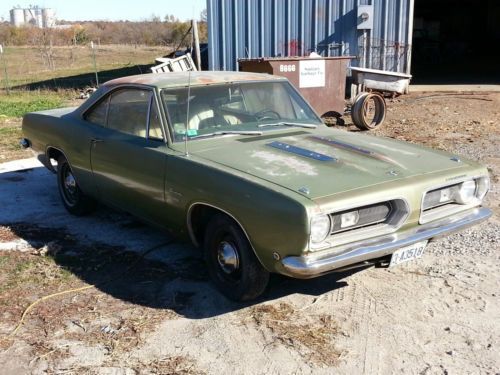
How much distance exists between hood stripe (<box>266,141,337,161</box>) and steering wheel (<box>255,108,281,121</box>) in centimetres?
55

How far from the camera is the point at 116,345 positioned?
11.6ft

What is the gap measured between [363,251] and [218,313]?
107cm

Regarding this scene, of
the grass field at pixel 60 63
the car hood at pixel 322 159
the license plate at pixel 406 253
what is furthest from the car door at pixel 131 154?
the grass field at pixel 60 63

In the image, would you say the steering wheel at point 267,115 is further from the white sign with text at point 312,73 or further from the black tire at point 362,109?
the white sign with text at point 312,73

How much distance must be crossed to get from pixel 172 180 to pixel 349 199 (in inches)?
54.0

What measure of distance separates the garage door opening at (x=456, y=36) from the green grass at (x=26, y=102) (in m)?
12.2

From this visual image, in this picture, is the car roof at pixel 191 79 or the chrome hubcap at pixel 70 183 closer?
the car roof at pixel 191 79

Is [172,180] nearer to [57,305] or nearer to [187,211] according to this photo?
[187,211]

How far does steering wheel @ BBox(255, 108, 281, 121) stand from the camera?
16.0 ft

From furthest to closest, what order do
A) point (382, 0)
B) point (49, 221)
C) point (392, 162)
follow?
point (382, 0) < point (49, 221) < point (392, 162)

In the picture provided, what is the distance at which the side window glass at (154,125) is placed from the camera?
453 centimetres

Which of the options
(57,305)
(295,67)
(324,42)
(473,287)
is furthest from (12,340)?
(324,42)

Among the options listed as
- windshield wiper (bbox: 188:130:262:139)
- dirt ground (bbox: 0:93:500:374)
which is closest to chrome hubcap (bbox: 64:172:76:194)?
dirt ground (bbox: 0:93:500:374)

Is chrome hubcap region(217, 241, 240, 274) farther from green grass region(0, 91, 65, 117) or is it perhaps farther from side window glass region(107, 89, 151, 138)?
green grass region(0, 91, 65, 117)
